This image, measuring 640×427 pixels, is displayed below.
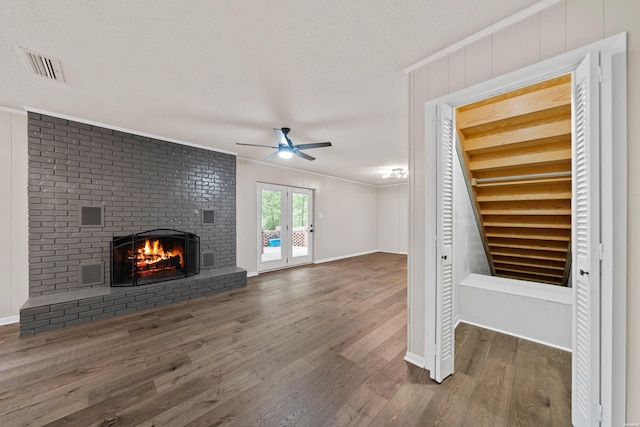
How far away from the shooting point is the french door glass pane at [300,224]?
6293 millimetres

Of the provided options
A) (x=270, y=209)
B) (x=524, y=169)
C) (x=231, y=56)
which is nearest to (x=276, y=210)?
(x=270, y=209)

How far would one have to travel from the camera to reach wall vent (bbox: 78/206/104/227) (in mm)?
3273

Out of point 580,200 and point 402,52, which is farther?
point 402,52

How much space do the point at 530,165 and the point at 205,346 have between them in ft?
12.9

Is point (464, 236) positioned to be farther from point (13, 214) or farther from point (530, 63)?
point (13, 214)

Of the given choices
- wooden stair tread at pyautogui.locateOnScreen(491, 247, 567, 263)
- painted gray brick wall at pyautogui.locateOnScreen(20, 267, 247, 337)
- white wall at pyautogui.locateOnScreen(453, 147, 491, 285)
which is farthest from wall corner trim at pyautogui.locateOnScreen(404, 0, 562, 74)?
painted gray brick wall at pyautogui.locateOnScreen(20, 267, 247, 337)

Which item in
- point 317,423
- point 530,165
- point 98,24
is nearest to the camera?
point 317,423

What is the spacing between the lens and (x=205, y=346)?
2398 mm

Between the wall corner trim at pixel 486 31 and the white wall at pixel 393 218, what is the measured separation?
255 inches

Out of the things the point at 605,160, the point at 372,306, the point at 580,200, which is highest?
the point at 605,160

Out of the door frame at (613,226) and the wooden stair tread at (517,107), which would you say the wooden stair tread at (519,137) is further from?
the door frame at (613,226)

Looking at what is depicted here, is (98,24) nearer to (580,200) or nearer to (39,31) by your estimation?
(39,31)

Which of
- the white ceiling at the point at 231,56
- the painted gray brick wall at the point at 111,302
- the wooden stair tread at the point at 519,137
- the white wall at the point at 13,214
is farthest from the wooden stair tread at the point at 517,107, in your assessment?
the white wall at the point at 13,214

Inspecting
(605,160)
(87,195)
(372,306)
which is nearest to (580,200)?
(605,160)
